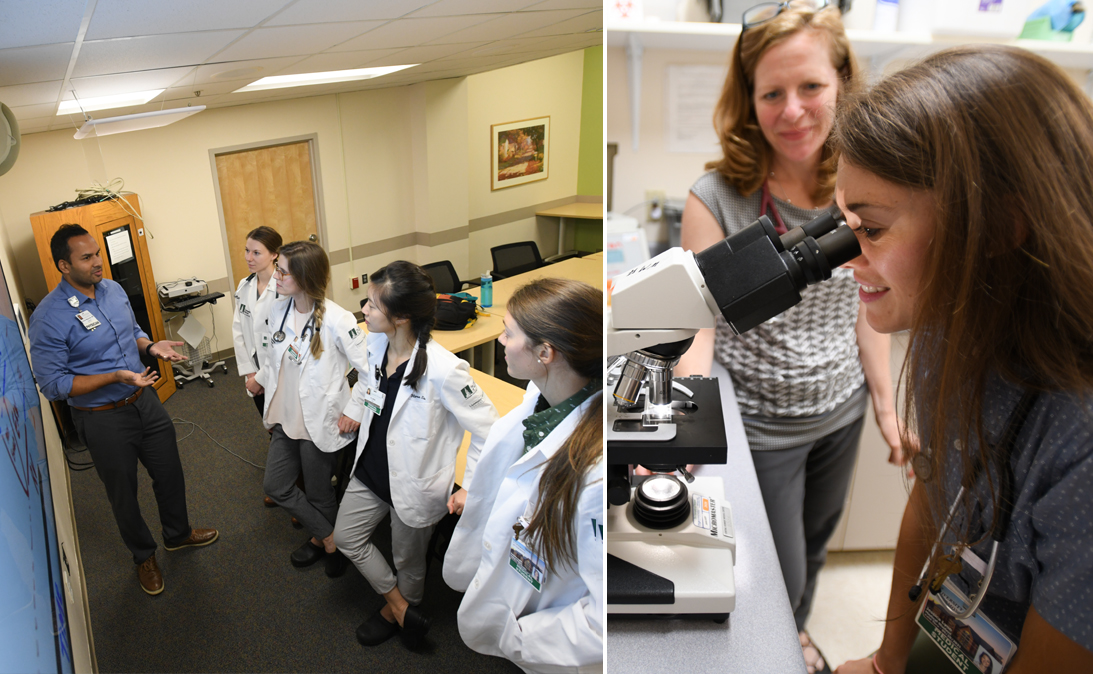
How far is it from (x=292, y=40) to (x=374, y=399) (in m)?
0.44

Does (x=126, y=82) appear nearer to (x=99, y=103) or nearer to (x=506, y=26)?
(x=99, y=103)

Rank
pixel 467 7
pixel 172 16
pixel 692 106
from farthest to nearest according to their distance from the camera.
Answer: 1. pixel 692 106
2. pixel 467 7
3. pixel 172 16

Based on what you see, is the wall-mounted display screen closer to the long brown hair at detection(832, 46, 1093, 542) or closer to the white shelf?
the long brown hair at detection(832, 46, 1093, 542)

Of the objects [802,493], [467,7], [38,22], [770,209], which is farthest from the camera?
[802,493]

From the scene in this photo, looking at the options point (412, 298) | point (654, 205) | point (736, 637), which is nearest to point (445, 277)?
point (412, 298)

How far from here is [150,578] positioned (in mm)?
Answer: 697

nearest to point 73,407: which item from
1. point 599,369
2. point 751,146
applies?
point 599,369

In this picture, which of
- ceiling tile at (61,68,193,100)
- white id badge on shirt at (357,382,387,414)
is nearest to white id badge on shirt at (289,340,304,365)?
white id badge on shirt at (357,382,387,414)

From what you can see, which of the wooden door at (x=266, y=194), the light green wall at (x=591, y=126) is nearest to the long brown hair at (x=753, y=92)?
the light green wall at (x=591, y=126)

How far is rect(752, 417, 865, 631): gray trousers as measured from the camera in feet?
4.99

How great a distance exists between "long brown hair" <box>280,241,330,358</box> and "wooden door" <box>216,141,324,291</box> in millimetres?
11

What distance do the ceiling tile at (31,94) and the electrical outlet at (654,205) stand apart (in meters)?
2.63

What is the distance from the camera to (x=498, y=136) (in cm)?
83

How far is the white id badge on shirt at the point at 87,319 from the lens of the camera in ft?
1.82
